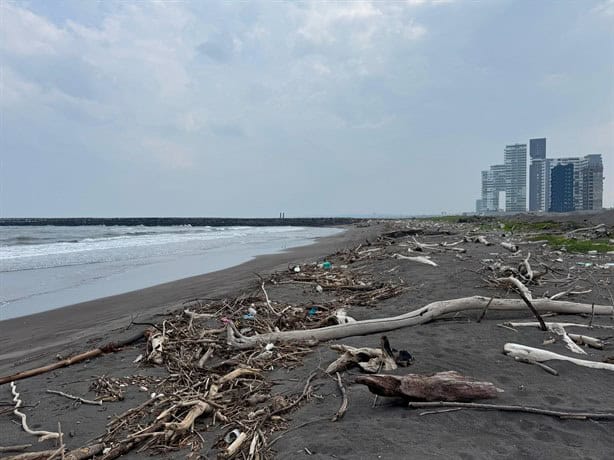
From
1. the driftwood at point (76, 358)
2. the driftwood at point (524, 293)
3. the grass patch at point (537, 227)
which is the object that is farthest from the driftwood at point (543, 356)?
the grass patch at point (537, 227)

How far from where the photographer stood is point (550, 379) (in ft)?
12.2

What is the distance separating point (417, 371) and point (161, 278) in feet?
41.3

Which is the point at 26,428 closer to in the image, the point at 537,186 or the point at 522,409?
the point at 522,409

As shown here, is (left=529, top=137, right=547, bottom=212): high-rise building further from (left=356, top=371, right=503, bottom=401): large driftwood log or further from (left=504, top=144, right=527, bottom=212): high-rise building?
(left=356, top=371, right=503, bottom=401): large driftwood log

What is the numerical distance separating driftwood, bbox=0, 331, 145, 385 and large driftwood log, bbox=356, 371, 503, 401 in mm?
4227

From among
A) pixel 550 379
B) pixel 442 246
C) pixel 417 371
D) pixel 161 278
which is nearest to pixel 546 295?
pixel 550 379

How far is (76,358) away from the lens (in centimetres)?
565

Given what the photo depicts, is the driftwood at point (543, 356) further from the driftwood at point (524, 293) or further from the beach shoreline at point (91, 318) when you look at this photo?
the beach shoreline at point (91, 318)

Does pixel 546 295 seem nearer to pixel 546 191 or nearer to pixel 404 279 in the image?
pixel 404 279

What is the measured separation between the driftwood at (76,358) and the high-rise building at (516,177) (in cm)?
12195

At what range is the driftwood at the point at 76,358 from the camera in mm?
5160

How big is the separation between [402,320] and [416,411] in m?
2.52

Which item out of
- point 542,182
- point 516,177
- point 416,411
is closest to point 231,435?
point 416,411

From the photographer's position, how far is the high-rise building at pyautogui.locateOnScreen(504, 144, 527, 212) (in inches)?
4616
